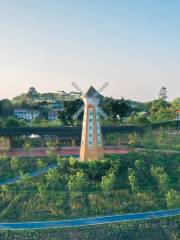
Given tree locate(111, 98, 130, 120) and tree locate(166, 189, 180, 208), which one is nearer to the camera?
tree locate(166, 189, 180, 208)

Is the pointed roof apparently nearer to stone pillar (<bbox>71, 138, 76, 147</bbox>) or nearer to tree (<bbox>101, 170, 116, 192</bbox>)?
tree (<bbox>101, 170, 116, 192</bbox>)

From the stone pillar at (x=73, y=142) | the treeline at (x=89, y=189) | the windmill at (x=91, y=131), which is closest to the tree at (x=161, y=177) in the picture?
the treeline at (x=89, y=189)

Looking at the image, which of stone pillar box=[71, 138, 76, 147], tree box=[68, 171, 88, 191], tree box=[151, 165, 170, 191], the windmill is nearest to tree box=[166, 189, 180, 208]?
tree box=[151, 165, 170, 191]

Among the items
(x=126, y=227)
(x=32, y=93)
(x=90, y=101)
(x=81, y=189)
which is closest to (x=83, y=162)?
(x=81, y=189)

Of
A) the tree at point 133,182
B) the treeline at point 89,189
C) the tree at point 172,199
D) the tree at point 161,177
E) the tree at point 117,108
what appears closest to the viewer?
the treeline at point 89,189

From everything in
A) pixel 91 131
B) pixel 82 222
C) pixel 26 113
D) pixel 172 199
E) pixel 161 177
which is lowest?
pixel 82 222

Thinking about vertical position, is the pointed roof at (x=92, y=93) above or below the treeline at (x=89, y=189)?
above

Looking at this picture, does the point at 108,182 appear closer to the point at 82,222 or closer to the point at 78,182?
the point at 78,182

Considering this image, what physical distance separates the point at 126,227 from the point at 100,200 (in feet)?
11.7

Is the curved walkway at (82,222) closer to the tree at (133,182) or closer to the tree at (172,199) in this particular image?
the tree at (172,199)

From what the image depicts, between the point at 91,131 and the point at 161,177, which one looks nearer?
the point at 161,177

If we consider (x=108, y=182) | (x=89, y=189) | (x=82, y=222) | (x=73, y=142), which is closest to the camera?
(x=82, y=222)

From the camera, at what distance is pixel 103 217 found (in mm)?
25156

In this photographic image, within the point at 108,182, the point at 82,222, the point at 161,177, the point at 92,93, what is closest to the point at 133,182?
the point at 108,182
